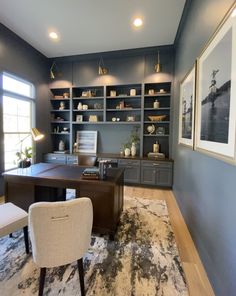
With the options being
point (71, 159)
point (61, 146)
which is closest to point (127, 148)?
point (71, 159)

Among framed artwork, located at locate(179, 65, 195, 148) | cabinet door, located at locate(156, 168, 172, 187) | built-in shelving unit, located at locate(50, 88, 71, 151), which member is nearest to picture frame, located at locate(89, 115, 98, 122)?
built-in shelving unit, located at locate(50, 88, 71, 151)

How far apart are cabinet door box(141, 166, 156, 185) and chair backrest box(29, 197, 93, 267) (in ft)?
9.24

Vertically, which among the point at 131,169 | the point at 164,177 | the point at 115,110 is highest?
the point at 115,110

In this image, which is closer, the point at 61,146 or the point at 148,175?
the point at 148,175

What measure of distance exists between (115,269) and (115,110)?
11.4 ft

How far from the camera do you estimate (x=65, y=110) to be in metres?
4.71

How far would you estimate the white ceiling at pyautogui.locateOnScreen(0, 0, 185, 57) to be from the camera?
2.68 m

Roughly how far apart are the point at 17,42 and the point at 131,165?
3.59 metres

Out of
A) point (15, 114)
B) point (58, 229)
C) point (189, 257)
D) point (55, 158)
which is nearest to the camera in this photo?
point (58, 229)

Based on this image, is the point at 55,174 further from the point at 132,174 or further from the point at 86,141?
the point at 86,141

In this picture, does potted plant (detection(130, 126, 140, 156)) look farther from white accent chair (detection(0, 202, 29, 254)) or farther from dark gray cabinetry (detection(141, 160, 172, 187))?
white accent chair (detection(0, 202, 29, 254))

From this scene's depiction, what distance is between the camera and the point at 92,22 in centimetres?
311

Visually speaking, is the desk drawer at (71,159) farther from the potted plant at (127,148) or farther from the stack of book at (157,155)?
the stack of book at (157,155)

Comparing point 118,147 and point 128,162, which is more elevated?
point 118,147
